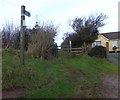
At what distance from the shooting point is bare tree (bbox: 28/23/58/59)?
1894 cm

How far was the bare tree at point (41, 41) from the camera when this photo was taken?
62.1 ft

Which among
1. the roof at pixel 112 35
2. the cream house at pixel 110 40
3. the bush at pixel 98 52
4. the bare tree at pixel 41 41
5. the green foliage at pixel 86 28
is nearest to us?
the bare tree at pixel 41 41

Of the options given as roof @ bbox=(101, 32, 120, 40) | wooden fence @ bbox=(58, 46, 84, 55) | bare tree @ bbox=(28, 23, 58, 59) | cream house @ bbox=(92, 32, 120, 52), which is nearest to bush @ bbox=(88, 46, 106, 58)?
wooden fence @ bbox=(58, 46, 84, 55)

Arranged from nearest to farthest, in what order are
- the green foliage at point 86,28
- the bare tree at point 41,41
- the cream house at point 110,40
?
the bare tree at point 41,41
the green foliage at point 86,28
the cream house at point 110,40

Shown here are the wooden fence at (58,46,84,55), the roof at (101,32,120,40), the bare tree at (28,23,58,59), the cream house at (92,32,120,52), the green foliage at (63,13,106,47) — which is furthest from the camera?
the roof at (101,32,120,40)

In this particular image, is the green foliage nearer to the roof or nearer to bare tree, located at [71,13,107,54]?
bare tree, located at [71,13,107,54]

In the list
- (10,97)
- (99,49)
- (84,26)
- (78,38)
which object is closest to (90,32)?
(84,26)

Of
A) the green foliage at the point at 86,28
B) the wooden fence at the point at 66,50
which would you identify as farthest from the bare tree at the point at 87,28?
the wooden fence at the point at 66,50

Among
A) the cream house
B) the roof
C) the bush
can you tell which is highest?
the roof

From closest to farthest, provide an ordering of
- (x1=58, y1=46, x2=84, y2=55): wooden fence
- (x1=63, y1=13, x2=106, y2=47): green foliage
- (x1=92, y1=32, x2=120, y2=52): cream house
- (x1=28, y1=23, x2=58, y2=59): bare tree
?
(x1=28, y1=23, x2=58, y2=59): bare tree
(x1=58, y1=46, x2=84, y2=55): wooden fence
(x1=63, y1=13, x2=106, y2=47): green foliage
(x1=92, y1=32, x2=120, y2=52): cream house

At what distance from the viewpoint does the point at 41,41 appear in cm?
1905

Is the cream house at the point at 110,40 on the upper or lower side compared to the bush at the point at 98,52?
upper

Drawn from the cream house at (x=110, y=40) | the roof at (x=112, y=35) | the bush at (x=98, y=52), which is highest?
the roof at (x=112, y=35)

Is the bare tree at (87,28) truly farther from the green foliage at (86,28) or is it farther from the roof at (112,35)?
the roof at (112,35)
